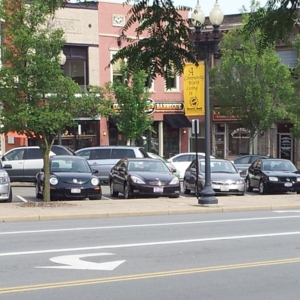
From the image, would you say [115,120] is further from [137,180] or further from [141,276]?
[141,276]

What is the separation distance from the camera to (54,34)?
749 inches

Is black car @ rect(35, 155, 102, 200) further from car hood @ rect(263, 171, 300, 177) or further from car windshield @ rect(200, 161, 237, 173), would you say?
car hood @ rect(263, 171, 300, 177)

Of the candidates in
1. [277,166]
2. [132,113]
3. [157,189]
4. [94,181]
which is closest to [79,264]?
[94,181]

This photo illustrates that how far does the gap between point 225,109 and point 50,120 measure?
21.0 metres

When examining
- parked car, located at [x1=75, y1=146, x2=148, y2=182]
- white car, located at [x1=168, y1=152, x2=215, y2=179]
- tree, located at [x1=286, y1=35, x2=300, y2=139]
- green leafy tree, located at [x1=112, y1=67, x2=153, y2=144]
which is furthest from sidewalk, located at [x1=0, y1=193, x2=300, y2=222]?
green leafy tree, located at [x1=112, y1=67, x2=153, y2=144]

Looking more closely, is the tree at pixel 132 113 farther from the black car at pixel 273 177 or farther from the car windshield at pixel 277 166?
the car windshield at pixel 277 166

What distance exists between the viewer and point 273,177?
25688 mm

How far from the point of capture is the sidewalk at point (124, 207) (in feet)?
57.6

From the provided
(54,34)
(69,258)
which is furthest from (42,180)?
(69,258)

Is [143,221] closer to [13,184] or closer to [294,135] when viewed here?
[13,184]

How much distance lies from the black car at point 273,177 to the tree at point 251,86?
9713mm

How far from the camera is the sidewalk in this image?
691 inches

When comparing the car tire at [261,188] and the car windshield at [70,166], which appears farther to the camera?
the car tire at [261,188]

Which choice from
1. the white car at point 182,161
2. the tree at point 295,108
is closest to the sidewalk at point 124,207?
the white car at point 182,161
